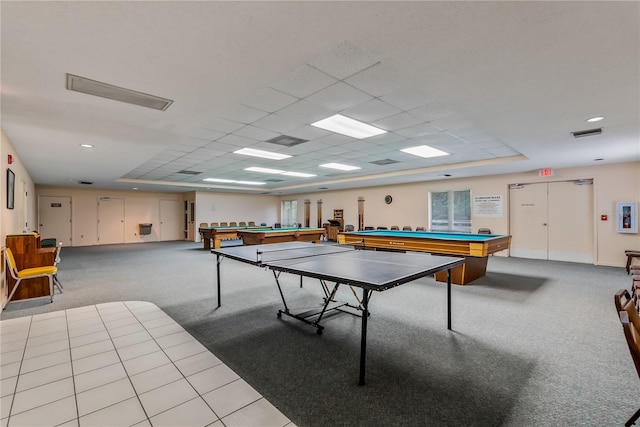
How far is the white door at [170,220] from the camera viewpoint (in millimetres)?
14641

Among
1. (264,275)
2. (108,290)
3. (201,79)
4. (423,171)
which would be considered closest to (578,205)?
(423,171)

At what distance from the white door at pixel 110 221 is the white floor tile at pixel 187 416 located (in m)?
14.2

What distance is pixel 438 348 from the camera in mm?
2842

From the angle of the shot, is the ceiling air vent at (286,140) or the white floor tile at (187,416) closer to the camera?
the white floor tile at (187,416)

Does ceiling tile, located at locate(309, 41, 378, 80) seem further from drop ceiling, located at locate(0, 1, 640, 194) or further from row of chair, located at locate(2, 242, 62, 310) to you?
row of chair, located at locate(2, 242, 62, 310)

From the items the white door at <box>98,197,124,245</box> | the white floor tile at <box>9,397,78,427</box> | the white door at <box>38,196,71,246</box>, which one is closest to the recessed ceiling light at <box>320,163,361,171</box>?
the white floor tile at <box>9,397,78,427</box>

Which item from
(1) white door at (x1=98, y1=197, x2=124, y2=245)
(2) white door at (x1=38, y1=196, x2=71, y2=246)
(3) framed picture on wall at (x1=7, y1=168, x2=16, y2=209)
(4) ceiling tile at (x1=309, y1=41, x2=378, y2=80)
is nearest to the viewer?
(4) ceiling tile at (x1=309, y1=41, x2=378, y2=80)

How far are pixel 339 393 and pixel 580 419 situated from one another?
159 cm

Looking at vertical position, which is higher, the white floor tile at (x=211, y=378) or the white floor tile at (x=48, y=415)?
the white floor tile at (x=211, y=378)

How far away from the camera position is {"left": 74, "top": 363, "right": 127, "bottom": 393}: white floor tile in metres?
2.29

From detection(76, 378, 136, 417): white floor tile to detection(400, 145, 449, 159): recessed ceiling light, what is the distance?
579cm

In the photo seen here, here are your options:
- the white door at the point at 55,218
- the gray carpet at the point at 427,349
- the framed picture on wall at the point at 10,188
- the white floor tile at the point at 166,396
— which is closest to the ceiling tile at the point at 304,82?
the gray carpet at the point at 427,349

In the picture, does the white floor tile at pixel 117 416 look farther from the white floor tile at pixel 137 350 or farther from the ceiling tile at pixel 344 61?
the ceiling tile at pixel 344 61

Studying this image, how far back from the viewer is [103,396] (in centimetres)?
215
